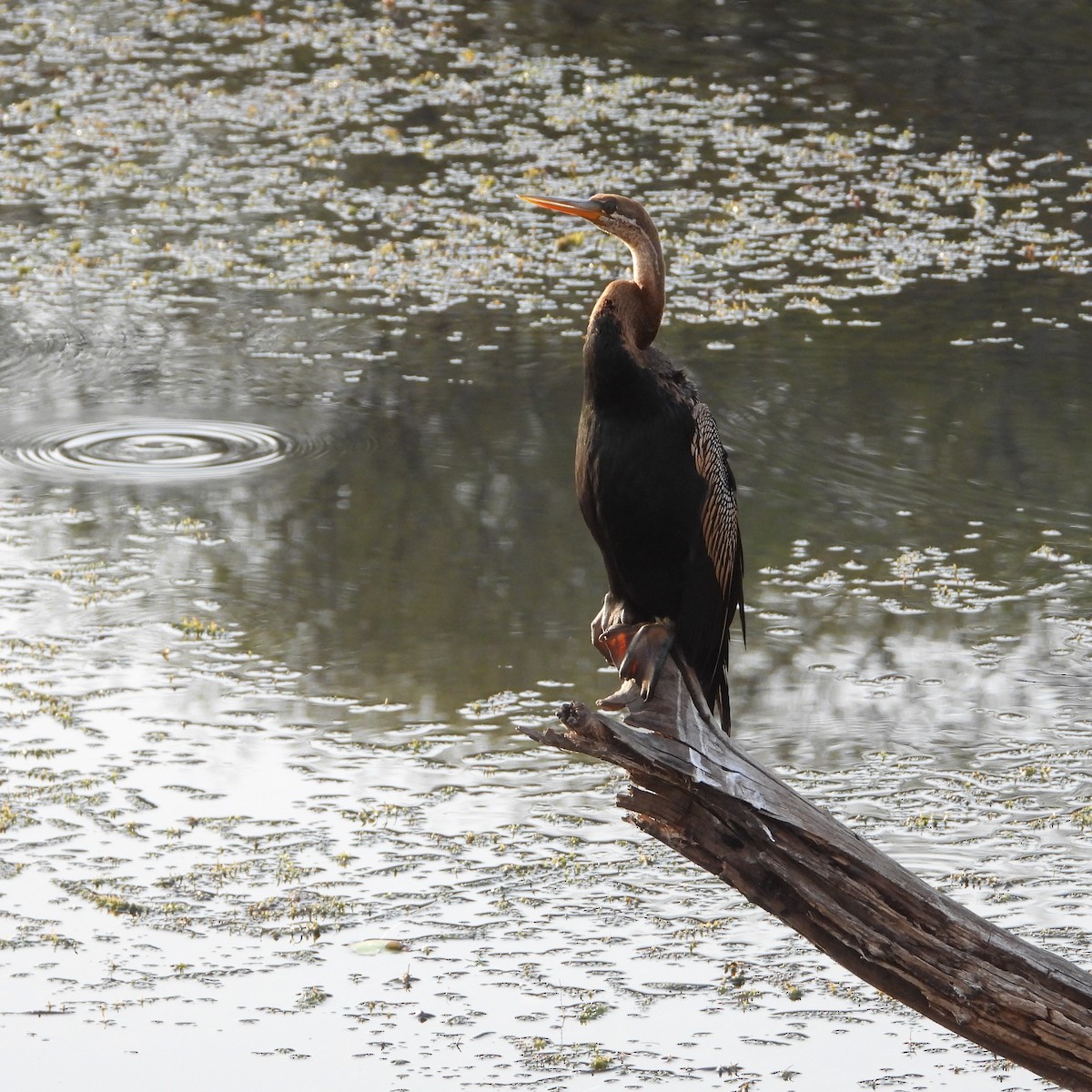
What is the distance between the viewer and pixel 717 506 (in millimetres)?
3957

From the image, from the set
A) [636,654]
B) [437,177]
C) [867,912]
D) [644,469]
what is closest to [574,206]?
[644,469]

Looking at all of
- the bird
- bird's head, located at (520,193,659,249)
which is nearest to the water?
the bird

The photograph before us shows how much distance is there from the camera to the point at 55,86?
16031 millimetres

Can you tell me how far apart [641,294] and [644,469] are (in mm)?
358

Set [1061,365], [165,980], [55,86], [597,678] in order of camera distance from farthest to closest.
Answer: [55,86], [1061,365], [597,678], [165,980]

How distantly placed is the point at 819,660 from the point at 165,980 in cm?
280

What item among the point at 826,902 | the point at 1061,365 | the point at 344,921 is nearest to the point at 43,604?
the point at 344,921

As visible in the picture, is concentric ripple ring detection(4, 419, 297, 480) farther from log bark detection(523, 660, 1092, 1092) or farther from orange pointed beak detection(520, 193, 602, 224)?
log bark detection(523, 660, 1092, 1092)

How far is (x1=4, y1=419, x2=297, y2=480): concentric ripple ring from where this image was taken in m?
8.45

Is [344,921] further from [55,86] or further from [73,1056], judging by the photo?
[55,86]

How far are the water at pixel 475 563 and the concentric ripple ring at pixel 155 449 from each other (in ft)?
0.11

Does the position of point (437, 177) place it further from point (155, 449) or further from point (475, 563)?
point (475, 563)

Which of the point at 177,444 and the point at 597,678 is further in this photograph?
the point at 177,444

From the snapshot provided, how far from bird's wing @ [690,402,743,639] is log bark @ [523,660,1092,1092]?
0.64m
